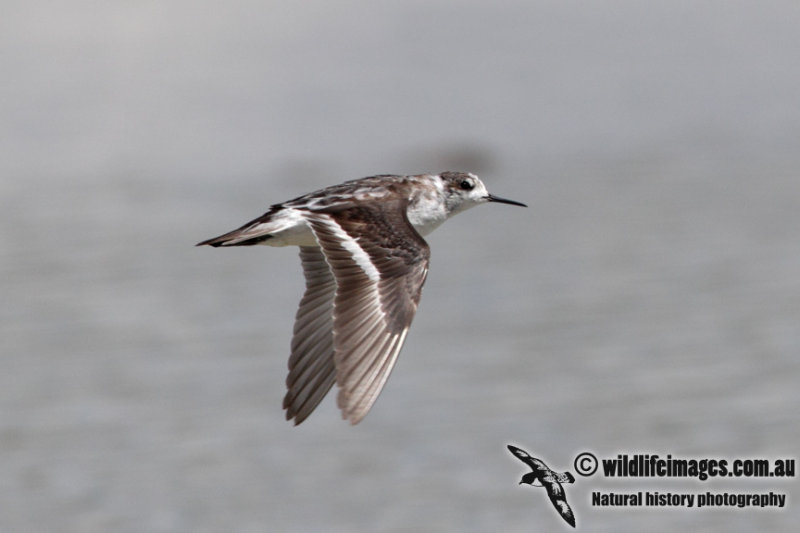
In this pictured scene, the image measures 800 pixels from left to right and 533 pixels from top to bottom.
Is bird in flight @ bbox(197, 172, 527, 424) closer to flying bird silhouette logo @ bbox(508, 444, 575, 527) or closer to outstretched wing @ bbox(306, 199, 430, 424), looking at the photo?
outstretched wing @ bbox(306, 199, 430, 424)

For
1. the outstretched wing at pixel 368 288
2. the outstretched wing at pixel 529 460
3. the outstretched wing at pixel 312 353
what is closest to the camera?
the outstretched wing at pixel 368 288

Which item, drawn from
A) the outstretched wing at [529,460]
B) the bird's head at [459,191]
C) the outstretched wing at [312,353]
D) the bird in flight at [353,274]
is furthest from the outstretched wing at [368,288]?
the outstretched wing at [529,460]

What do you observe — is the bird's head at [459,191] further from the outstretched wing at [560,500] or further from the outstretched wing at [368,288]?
the outstretched wing at [560,500]

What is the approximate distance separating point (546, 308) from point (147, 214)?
4448mm

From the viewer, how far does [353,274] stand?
9.18 meters

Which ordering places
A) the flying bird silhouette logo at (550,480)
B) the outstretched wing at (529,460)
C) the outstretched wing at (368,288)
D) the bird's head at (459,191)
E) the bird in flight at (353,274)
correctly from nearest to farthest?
the outstretched wing at (368,288)
the bird in flight at (353,274)
the bird's head at (459,191)
the flying bird silhouette logo at (550,480)
the outstretched wing at (529,460)

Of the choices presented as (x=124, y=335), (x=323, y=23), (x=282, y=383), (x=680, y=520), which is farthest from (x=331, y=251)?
(x=323, y=23)

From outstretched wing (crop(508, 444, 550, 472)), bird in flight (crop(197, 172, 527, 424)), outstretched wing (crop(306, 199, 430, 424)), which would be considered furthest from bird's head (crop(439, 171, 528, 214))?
outstretched wing (crop(508, 444, 550, 472))

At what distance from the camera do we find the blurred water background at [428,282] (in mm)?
13594

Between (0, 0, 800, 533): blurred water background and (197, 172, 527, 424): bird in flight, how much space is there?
3163 mm

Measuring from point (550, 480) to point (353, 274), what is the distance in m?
4.59

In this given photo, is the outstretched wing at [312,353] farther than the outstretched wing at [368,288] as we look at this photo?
Yes

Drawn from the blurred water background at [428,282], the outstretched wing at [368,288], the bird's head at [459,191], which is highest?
the outstretched wing at [368,288]

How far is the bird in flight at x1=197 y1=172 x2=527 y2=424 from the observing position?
8.75 meters
